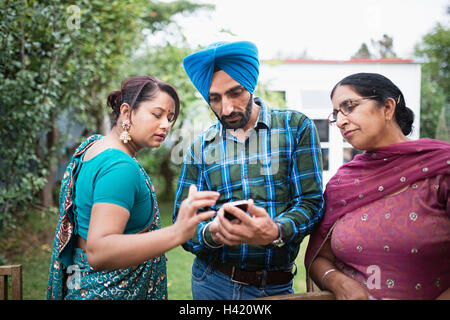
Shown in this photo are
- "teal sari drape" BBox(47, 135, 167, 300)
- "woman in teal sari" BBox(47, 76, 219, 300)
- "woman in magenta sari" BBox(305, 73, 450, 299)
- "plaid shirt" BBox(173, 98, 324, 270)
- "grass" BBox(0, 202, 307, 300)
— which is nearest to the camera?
"woman in teal sari" BBox(47, 76, 219, 300)

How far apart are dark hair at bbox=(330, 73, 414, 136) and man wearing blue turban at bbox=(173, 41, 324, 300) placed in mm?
296

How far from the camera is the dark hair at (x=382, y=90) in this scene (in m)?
1.73

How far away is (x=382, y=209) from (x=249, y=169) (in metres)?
0.65

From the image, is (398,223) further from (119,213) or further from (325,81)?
(325,81)

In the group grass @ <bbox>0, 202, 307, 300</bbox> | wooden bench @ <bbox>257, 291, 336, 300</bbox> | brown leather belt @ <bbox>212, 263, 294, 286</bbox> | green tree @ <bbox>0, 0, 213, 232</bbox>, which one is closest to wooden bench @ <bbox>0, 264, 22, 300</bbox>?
brown leather belt @ <bbox>212, 263, 294, 286</bbox>

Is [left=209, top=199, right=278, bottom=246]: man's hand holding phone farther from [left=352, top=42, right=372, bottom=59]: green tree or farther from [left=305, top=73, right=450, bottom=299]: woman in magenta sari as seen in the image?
[left=352, top=42, right=372, bottom=59]: green tree

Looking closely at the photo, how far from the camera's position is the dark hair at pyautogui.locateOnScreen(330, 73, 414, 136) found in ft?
5.69

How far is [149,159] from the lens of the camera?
10.2 m

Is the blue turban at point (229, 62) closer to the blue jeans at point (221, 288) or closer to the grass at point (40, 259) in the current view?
the blue jeans at point (221, 288)

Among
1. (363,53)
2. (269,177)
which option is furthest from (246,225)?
(363,53)

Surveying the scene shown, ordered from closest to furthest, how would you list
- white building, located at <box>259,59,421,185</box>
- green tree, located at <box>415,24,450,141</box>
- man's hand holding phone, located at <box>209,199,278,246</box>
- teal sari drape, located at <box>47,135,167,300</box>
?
man's hand holding phone, located at <box>209,199,278,246</box>
teal sari drape, located at <box>47,135,167,300</box>
white building, located at <box>259,59,421,185</box>
green tree, located at <box>415,24,450,141</box>

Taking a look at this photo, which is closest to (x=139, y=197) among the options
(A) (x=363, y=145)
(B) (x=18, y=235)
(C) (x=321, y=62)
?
(A) (x=363, y=145)
